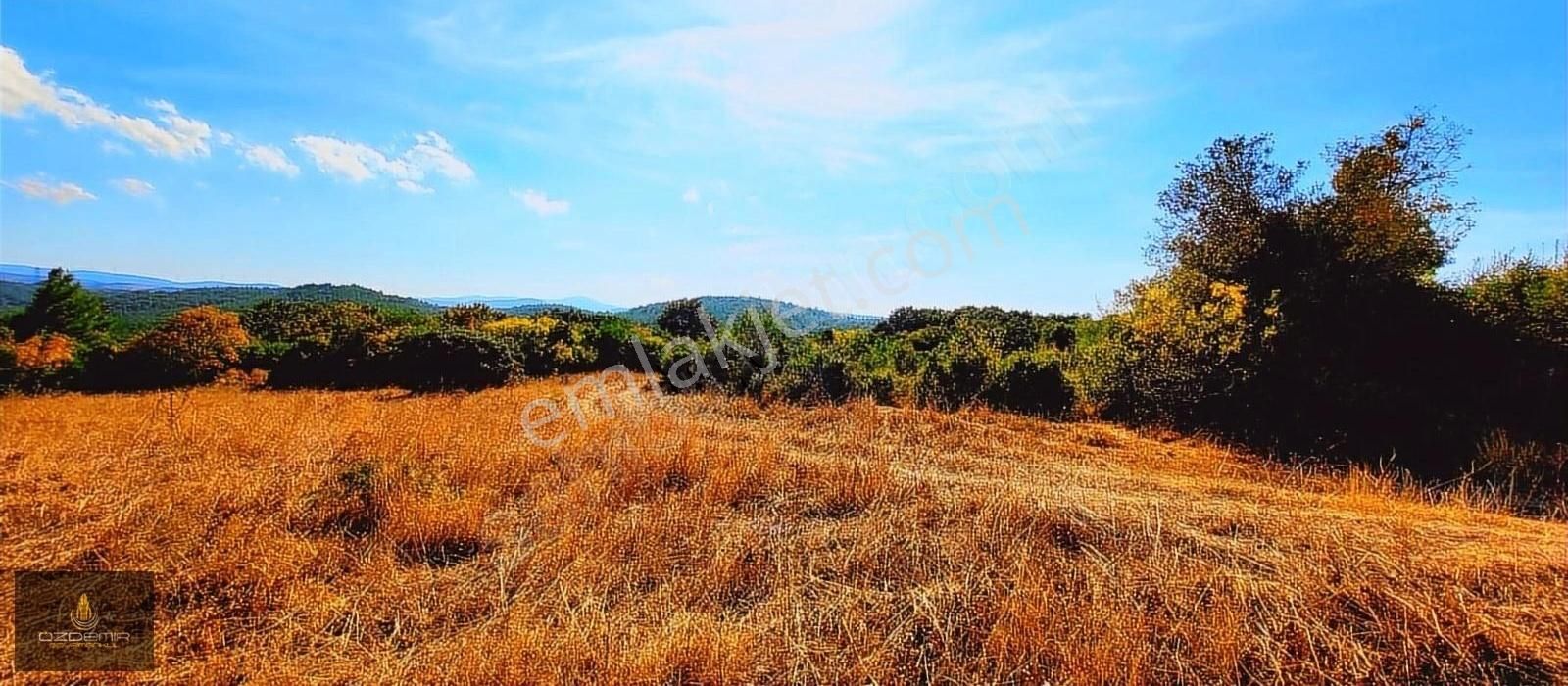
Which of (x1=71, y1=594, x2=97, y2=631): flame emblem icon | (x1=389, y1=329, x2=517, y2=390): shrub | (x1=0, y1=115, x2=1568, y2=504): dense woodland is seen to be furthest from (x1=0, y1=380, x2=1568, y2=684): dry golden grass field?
(x1=389, y1=329, x2=517, y2=390): shrub

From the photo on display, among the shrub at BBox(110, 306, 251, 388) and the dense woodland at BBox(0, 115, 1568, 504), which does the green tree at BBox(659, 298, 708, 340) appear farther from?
the shrub at BBox(110, 306, 251, 388)

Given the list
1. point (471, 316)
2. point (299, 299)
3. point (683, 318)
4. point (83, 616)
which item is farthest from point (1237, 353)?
point (299, 299)

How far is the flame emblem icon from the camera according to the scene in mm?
2809

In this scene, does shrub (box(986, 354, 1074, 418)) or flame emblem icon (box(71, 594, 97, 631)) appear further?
shrub (box(986, 354, 1074, 418))

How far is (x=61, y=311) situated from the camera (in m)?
15.1

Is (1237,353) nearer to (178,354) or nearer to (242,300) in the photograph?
(178,354)

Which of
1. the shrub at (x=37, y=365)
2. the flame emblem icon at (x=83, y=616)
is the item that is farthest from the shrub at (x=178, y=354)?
the flame emblem icon at (x=83, y=616)

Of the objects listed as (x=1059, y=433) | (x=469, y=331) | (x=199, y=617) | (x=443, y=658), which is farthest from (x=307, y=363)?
(x=1059, y=433)

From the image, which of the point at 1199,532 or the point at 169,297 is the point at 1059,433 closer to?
the point at 1199,532

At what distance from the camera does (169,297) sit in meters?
24.8

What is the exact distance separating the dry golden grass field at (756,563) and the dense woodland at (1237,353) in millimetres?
1804

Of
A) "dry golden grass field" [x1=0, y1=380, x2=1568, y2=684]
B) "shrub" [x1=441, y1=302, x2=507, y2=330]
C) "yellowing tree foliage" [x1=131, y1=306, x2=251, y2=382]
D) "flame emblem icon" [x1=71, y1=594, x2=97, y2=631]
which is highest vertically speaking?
"shrub" [x1=441, y1=302, x2=507, y2=330]

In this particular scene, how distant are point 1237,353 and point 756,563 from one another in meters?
6.69

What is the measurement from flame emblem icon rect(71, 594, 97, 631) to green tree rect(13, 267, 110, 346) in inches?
656
